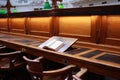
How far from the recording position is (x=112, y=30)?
2.03 m

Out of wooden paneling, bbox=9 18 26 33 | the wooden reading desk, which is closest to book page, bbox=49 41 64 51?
the wooden reading desk

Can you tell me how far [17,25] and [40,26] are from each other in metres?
1.02

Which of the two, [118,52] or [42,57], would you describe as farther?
[42,57]

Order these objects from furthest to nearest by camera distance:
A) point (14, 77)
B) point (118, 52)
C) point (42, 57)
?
point (14, 77) → point (42, 57) → point (118, 52)

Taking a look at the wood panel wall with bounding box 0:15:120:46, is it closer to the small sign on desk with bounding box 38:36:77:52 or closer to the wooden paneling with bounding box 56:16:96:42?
the wooden paneling with bounding box 56:16:96:42

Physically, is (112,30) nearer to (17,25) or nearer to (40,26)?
(40,26)

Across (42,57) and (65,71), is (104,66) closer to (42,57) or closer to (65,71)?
(65,71)

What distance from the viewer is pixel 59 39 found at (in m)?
2.36

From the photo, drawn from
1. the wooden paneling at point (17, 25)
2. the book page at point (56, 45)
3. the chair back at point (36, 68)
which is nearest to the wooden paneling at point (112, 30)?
the book page at point (56, 45)

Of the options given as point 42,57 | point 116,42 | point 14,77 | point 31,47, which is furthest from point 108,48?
point 14,77

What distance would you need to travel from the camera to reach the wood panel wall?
2036 millimetres

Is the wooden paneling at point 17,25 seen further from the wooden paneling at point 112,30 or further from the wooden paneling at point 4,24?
the wooden paneling at point 112,30

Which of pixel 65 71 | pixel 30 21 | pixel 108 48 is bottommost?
pixel 65 71

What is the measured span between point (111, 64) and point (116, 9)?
72 cm
